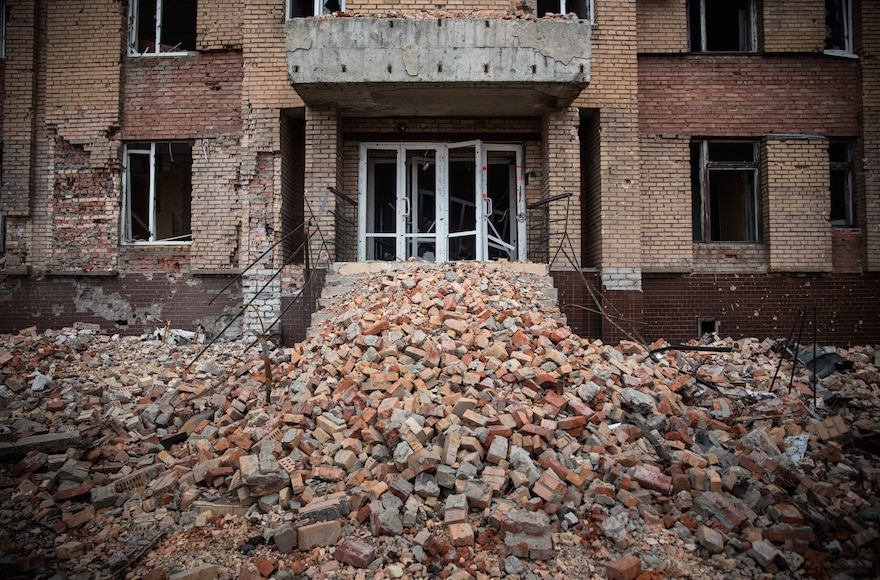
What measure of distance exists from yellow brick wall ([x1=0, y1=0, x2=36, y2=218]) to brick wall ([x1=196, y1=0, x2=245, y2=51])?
3163mm

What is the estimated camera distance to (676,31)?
392 inches

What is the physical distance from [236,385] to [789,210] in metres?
10.00

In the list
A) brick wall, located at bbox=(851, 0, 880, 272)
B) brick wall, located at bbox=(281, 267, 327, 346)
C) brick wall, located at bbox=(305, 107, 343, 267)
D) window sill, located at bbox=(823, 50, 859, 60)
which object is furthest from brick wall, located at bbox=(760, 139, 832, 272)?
brick wall, located at bbox=(281, 267, 327, 346)

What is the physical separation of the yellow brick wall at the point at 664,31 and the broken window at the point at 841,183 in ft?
11.8

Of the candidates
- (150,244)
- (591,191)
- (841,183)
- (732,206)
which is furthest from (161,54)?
(841,183)

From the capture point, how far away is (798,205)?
32.1ft

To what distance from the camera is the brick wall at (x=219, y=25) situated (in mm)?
9805

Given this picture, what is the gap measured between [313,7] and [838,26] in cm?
1026

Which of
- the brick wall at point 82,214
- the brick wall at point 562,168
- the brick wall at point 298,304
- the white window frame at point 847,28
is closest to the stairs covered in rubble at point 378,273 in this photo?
the brick wall at point 298,304

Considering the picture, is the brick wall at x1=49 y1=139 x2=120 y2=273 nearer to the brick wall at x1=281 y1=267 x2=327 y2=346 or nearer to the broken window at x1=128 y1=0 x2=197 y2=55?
the broken window at x1=128 y1=0 x2=197 y2=55

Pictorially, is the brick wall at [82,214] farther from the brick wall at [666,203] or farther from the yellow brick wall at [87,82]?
the brick wall at [666,203]

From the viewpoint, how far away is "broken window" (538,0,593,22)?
9703mm

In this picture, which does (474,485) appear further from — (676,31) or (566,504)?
(676,31)

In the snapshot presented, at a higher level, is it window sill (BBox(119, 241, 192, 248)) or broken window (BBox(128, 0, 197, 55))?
broken window (BBox(128, 0, 197, 55))
